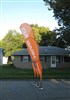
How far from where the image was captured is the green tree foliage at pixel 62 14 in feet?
106

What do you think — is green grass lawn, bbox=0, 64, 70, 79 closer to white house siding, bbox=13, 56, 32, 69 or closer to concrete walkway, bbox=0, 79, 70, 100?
concrete walkway, bbox=0, 79, 70, 100

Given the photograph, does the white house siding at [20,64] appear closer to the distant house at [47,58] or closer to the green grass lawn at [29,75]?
the distant house at [47,58]

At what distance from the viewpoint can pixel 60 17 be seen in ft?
116

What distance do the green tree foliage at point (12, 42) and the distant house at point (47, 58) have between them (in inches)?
767

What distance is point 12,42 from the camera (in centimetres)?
7475

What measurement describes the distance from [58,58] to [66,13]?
19475 millimetres

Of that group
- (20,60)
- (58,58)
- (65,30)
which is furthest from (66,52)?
(65,30)

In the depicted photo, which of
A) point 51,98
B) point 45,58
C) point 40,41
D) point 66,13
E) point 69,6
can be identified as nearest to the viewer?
point 51,98

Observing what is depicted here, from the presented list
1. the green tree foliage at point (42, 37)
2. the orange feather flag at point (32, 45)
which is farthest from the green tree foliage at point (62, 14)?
the green tree foliage at point (42, 37)

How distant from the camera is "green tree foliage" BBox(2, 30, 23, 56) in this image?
237 feet

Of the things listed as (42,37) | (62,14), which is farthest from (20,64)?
(62,14)

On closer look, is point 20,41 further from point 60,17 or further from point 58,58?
point 60,17

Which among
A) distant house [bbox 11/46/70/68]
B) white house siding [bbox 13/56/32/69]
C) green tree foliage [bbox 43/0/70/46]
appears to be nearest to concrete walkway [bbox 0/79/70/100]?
green tree foliage [bbox 43/0/70/46]

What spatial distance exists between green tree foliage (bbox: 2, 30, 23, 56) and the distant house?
1949 centimetres
